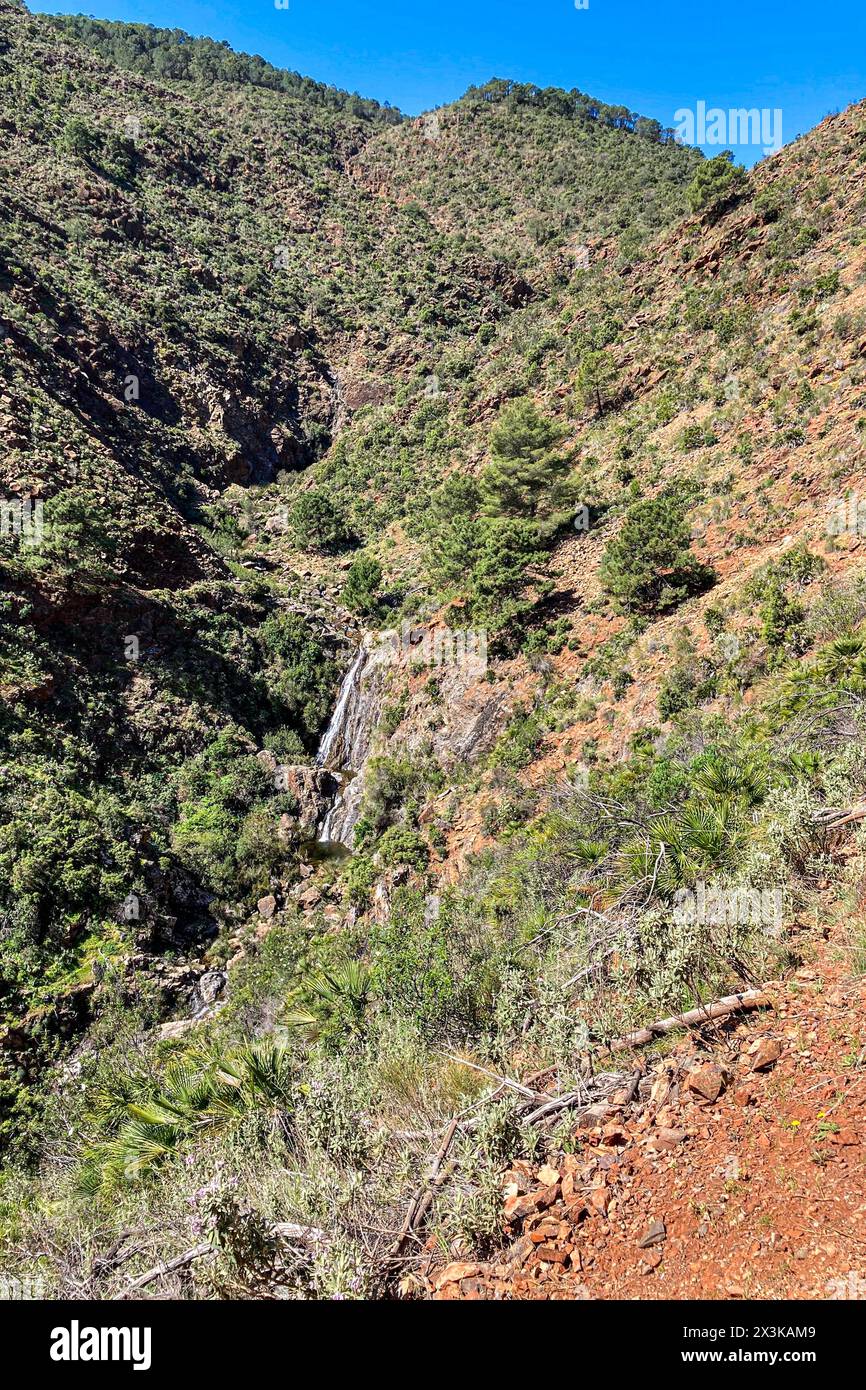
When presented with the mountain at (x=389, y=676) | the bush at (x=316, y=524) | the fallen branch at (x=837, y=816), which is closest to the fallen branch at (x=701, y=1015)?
the mountain at (x=389, y=676)

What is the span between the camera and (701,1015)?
372 centimetres

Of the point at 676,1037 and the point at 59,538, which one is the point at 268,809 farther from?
the point at 676,1037

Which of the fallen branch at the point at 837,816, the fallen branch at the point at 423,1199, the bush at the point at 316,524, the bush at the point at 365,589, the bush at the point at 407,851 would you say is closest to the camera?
the fallen branch at the point at 423,1199

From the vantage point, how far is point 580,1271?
265cm

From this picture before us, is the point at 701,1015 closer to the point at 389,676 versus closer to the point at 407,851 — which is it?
the point at 407,851

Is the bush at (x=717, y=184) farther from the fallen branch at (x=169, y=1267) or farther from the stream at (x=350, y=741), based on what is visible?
the fallen branch at (x=169, y=1267)

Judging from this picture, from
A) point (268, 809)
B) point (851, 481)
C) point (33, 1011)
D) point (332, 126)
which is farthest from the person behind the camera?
point (332, 126)

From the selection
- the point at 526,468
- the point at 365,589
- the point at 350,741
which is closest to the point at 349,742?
the point at 350,741

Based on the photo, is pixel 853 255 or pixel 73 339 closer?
pixel 853 255

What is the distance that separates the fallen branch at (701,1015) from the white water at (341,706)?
64.5ft

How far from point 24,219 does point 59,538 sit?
982 inches

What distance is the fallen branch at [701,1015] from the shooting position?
3678mm

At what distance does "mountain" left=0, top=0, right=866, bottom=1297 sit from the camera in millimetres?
4246
